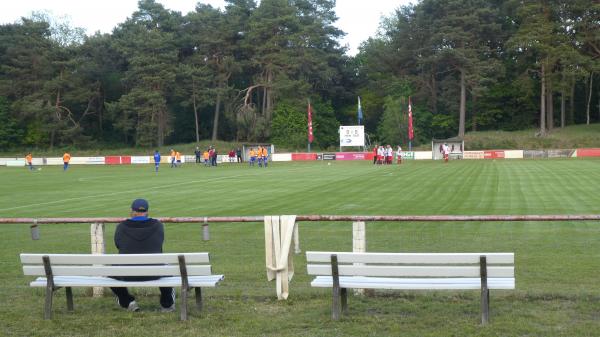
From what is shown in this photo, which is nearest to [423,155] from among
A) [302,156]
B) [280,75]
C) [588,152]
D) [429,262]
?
[302,156]

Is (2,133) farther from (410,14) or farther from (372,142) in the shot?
(410,14)

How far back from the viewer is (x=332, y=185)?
27.7m

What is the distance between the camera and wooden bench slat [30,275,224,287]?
21.8 ft

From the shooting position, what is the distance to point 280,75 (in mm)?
82062

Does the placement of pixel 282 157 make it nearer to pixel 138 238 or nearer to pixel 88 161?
pixel 88 161

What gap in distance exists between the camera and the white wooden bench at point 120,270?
21.3 ft

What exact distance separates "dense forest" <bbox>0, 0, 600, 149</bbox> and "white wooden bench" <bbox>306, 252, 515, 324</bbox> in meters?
71.4

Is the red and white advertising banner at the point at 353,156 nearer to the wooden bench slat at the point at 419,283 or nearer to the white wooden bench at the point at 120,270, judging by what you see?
the wooden bench slat at the point at 419,283

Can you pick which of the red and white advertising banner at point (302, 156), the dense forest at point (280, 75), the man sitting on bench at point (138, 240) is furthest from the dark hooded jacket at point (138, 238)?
the dense forest at point (280, 75)

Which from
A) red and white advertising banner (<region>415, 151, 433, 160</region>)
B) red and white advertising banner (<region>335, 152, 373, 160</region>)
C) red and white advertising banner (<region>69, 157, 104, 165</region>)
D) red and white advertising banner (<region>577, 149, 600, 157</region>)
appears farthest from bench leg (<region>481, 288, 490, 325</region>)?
red and white advertising banner (<region>69, 157, 104, 165</region>)

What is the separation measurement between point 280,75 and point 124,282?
251 feet

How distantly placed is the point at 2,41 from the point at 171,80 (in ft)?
87.7

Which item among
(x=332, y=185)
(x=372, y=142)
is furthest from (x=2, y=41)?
(x=332, y=185)

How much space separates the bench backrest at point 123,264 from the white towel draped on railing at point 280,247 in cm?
91
